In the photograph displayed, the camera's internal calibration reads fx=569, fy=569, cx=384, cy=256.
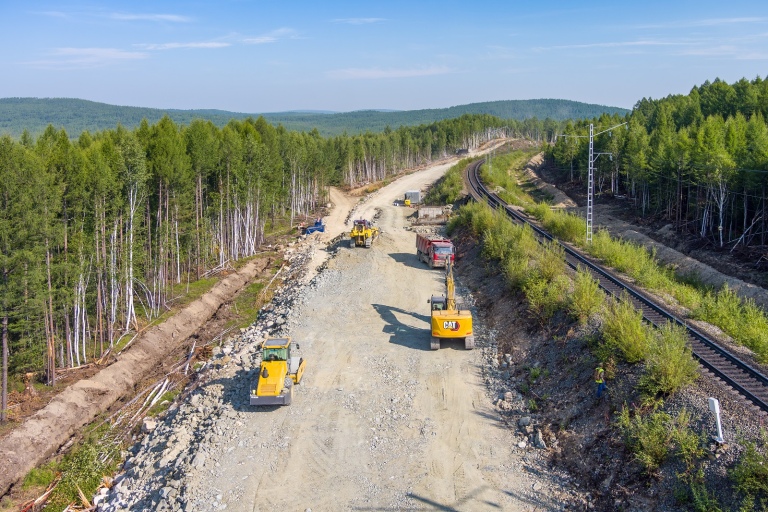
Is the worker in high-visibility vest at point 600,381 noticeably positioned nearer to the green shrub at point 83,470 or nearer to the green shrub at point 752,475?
the green shrub at point 752,475

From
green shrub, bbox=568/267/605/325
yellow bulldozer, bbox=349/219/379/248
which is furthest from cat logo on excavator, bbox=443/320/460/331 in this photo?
yellow bulldozer, bbox=349/219/379/248

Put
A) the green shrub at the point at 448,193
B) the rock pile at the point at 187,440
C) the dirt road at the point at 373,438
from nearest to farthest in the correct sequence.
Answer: the dirt road at the point at 373,438 → the rock pile at the point at 187,440 → the green shrub at the point at 448,193

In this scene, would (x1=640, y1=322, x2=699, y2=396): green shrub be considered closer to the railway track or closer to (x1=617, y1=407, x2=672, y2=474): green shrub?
(x1=617, y1=407, x2=672, y2=474): green shrub

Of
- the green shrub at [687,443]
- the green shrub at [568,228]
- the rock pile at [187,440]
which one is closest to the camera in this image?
the green shrub at [687,443]

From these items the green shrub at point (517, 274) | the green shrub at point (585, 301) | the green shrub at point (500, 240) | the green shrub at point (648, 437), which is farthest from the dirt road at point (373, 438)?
the green shrub at point (500, 240)

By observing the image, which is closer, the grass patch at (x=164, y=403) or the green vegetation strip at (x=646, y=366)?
the green vegetation strip at (x=646, y=366)

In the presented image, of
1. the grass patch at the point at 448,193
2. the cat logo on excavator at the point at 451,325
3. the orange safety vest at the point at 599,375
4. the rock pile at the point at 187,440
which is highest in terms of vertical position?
the grass patch at the point at 448,193
